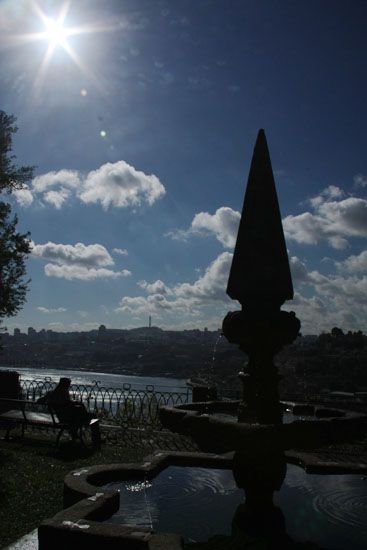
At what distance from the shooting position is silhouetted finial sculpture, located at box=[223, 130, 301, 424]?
17.2 feet

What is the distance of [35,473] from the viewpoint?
8.22 m

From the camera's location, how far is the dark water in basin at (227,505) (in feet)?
16.0

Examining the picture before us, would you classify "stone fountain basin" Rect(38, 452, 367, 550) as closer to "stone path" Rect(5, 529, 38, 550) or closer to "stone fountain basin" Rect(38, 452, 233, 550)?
"stone fountain basin" Rect(38, 452, 233, 550)

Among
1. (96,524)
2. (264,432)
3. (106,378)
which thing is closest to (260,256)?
(264,432)

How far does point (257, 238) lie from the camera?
17.9 ft

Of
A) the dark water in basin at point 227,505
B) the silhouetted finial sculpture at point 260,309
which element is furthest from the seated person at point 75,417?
the silhouetted finial sculpture at point 260,309

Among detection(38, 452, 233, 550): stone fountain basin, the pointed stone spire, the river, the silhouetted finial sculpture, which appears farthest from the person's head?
the river

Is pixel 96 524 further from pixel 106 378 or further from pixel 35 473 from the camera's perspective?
pixel 106 378

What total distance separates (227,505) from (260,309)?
91.7 inches

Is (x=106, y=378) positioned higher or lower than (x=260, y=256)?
lower

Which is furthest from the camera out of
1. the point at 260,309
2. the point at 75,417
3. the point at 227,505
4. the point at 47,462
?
the point at 75,417

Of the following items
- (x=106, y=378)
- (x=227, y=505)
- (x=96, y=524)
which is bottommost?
(x=106, y=378)

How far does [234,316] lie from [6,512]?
388cm

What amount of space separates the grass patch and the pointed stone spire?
3.74 m
